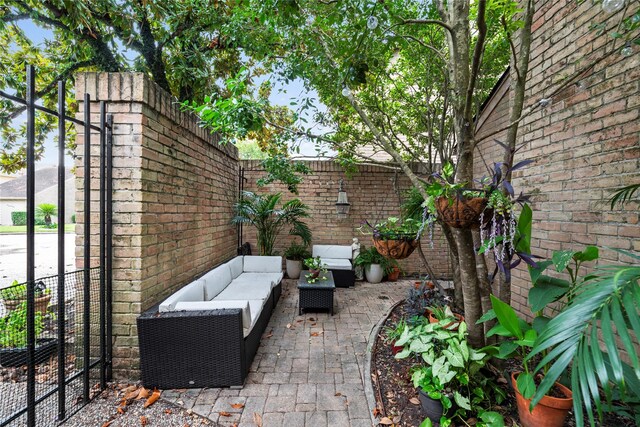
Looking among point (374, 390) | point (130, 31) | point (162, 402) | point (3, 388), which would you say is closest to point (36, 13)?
point (130, 31)

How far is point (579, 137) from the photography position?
2113 mm

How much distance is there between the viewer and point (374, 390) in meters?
2.12

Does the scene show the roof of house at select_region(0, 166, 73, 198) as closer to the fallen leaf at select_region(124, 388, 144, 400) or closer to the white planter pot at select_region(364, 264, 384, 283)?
the white planter pot at select_region(364, 264, 384, 283)

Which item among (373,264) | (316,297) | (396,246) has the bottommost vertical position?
(316,297)

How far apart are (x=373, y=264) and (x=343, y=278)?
0.72m

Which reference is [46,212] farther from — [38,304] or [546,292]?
[546,292]

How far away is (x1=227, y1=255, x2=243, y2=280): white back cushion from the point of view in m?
4.00

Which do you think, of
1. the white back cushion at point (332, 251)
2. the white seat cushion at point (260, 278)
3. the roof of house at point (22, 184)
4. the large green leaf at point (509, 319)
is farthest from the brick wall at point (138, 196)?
the roof of house at point (22, 184)

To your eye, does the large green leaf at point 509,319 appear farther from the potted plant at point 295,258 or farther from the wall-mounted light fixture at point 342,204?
the potted plant at point 295,258

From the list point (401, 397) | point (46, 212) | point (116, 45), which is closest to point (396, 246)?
point (401, 397)

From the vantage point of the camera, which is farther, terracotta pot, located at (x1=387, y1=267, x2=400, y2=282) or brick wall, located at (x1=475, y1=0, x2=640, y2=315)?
terracotta pot, located at (x1=387, y1=267, x2=400, y2=282)

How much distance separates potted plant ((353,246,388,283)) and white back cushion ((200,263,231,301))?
2.66 m

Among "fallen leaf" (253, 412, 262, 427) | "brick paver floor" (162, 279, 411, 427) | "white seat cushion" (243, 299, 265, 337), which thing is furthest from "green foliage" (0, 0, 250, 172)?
"fallen leaf" (253, 412, 262, 427)

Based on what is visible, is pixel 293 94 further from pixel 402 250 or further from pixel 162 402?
pixel 162 402
